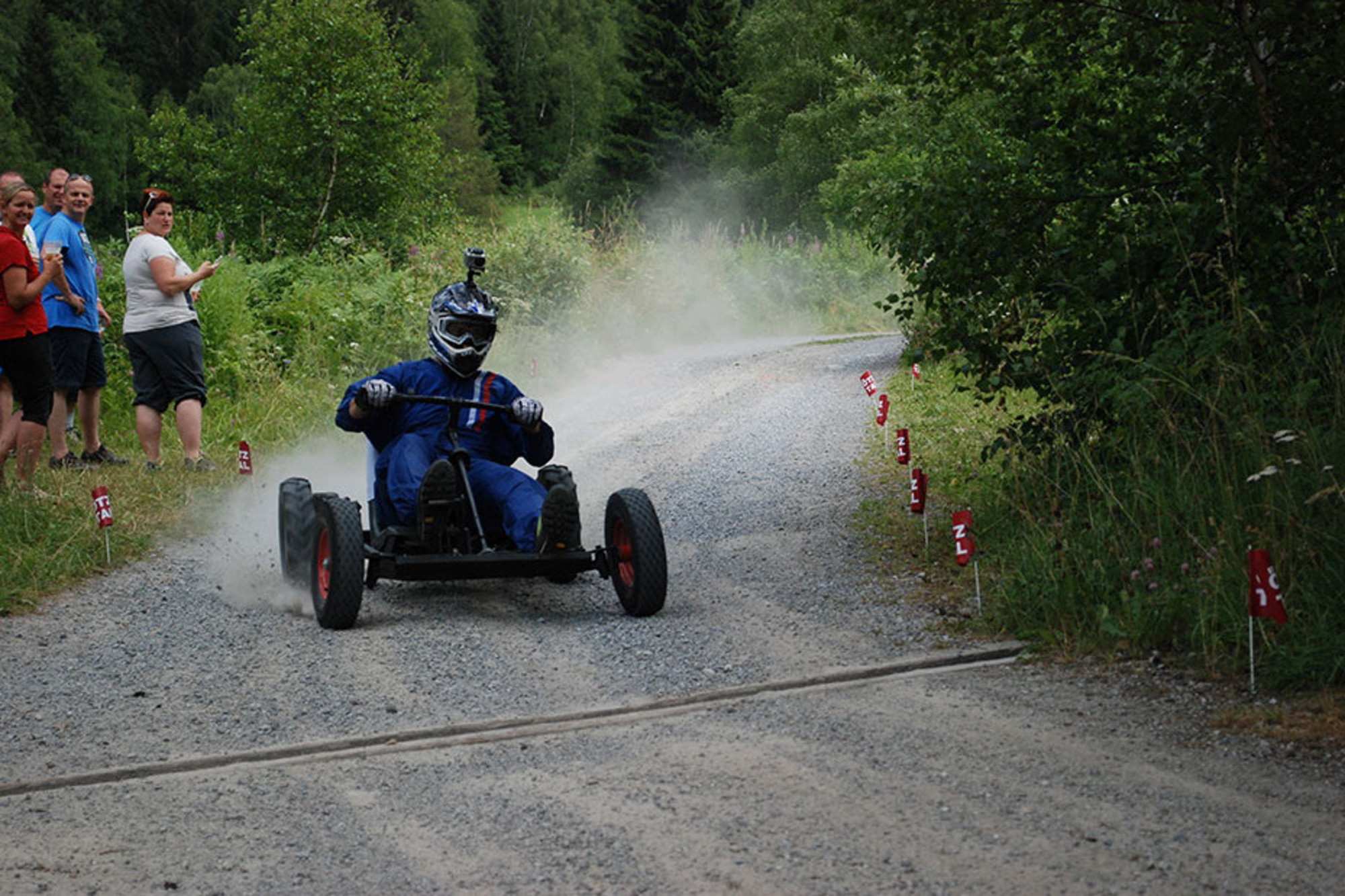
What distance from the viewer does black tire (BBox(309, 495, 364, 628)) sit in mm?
6664

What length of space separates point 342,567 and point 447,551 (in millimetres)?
721

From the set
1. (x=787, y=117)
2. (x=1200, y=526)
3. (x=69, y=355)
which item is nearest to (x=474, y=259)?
(x=1200, y=526)

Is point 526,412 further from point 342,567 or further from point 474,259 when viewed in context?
point 342,567

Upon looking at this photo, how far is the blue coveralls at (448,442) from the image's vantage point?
7.44m

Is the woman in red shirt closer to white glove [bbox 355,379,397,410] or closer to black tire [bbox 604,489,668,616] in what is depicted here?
white glove [bbox 355,379,397,410]

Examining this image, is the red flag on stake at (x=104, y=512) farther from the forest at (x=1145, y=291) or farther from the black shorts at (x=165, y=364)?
the forest at (x=1145, y=291)

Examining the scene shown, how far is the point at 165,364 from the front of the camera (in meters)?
10.6

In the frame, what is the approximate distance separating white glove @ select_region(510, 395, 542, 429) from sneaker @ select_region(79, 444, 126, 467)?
449 cm

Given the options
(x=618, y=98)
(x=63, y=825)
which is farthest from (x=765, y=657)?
(x=618, y=98)

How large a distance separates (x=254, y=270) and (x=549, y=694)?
13.1m

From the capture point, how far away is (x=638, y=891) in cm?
384

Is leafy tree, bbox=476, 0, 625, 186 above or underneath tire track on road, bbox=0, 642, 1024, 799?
above

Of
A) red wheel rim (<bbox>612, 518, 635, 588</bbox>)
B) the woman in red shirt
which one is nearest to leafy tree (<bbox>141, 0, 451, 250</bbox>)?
the woman in red shirt

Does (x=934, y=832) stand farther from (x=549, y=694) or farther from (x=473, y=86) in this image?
(x=473, y=86)
